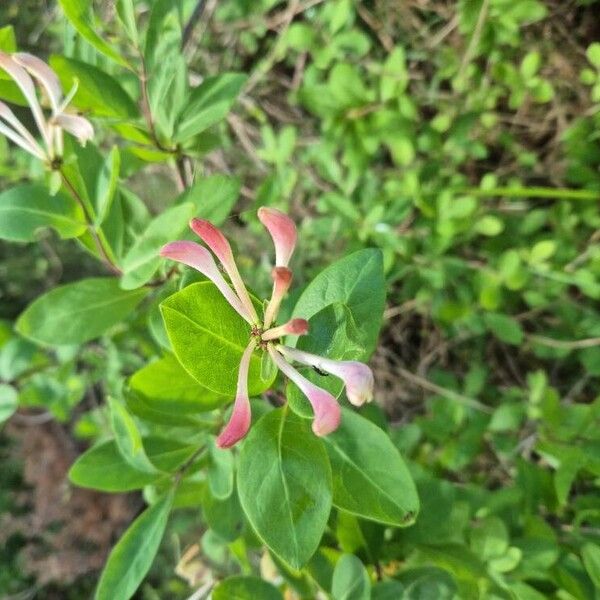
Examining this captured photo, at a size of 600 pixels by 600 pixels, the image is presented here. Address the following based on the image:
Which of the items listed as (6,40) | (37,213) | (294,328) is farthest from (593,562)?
(6,40)

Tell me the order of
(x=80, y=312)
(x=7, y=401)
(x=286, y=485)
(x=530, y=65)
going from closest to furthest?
(x=286, y=485)
(x=80, y=312)
(x=7, y=401)
(x=530, y=65)

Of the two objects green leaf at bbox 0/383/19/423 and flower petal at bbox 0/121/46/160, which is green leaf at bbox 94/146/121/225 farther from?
green leaf at bbox 0/383/19/423

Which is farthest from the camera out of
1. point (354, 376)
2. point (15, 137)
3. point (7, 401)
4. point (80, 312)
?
point (7, 401)

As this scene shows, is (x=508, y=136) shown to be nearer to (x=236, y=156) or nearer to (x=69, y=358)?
(x=236, y=156)

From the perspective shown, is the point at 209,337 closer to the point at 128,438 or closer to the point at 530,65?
the point at 128,438

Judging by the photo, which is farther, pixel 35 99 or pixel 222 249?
pixel 35 99

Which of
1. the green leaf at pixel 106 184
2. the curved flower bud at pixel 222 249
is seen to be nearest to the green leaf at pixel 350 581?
the curved flower bud at pixel 222 249

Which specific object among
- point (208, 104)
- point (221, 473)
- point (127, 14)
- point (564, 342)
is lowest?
point (564, 342)
